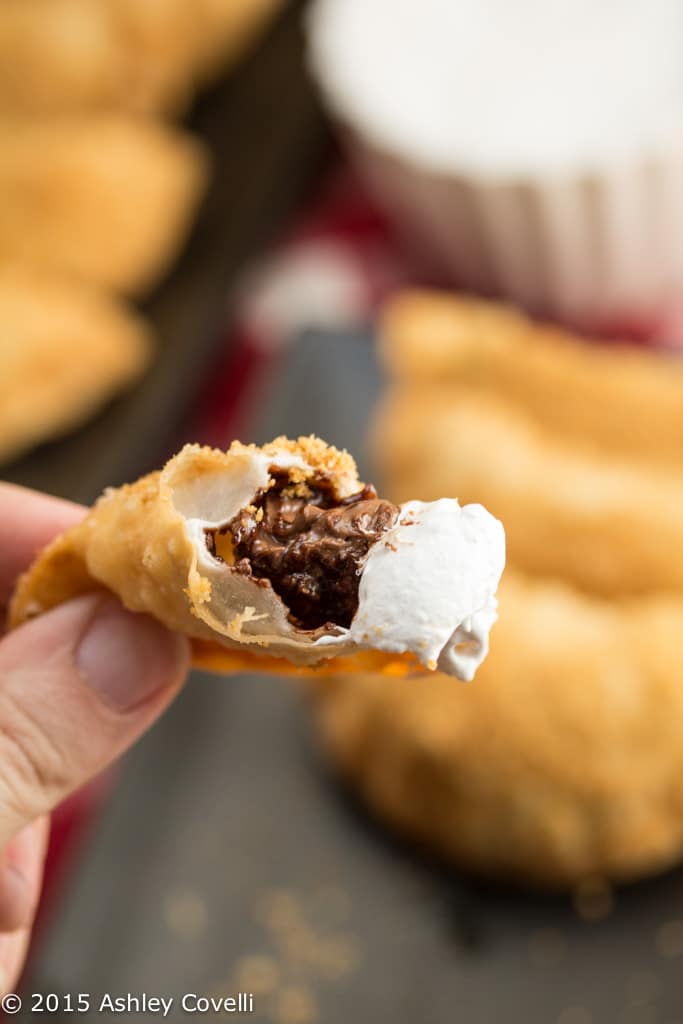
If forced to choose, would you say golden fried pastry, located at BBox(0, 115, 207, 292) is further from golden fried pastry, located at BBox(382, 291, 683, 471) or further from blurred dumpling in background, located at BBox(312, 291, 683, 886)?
blurred dumpling in background, located at BBox(312, 291, 683, 886)

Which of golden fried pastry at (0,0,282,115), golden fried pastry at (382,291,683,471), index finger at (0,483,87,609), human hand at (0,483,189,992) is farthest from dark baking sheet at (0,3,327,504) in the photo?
human hand at (0,483,189,992)

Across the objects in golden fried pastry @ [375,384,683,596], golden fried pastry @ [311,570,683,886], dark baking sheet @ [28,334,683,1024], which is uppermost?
golden fried pastry @ [375,384,683,596]

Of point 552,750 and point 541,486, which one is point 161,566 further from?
point 541,486

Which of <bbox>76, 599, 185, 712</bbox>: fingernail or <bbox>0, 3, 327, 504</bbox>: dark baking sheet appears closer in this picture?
<bbox>76, 599, 185, 712</bbox>: fingernail

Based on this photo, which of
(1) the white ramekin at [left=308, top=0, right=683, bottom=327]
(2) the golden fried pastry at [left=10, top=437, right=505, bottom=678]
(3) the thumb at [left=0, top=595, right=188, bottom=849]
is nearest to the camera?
(2) the golden fried pastry at [left=10, top=437, right=505, bottom=678]

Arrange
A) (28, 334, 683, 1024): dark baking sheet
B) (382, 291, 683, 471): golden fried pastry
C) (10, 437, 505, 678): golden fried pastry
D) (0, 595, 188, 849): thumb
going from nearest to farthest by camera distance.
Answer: (10, 437, 505, 678): golden fried pastry → (0, 595, 188, 849): thumb → (28, 334, 683, 1024): dark baking sheet → (382, 291, 683, 471): golden fried pastry

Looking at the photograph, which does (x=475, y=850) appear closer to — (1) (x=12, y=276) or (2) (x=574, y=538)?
(2) (x=574, y=538)

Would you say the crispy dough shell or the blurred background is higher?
the crispy dough shell
